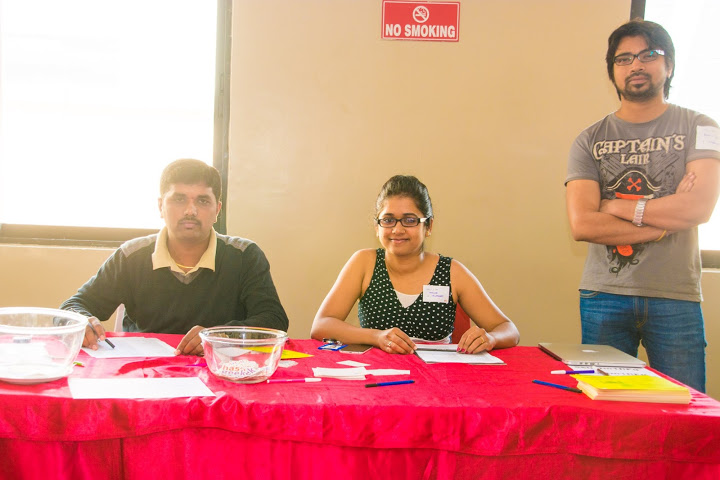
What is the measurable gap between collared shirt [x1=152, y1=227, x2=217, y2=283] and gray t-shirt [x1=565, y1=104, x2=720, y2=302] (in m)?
1.40

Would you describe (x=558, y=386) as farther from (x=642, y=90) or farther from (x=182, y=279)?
(x=182, y=279)

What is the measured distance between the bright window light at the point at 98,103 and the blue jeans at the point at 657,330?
212cm

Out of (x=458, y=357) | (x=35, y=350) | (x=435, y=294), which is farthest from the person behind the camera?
(x=435, y=294)

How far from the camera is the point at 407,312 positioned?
228 centimetres

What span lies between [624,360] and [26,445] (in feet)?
5.12

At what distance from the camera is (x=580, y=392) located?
4.76ft

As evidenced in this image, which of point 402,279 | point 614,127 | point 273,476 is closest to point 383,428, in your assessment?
point 273,476

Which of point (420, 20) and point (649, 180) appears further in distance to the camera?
point (420, 20)

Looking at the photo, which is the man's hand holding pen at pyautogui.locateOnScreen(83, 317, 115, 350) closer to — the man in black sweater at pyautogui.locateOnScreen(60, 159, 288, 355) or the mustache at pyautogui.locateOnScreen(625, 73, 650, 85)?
the man in black sweater at pyautogui.locateOnScreen(60, 159, 288, 355)

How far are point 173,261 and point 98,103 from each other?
56.2 inches

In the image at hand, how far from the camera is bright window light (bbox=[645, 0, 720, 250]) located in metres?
3.27

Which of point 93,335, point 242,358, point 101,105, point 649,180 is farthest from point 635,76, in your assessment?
point 101,105

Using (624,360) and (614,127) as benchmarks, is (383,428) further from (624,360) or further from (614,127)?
(614,127)

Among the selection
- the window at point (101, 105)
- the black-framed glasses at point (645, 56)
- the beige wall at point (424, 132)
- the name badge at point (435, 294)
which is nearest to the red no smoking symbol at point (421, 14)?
the beige wall at point (424, 132)
